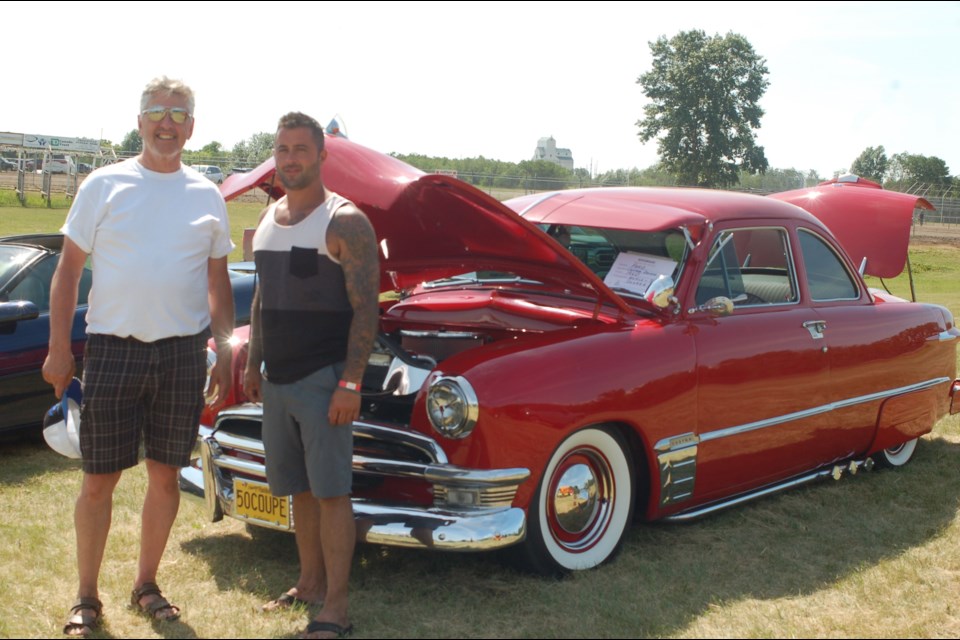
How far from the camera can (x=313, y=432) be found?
3385mm

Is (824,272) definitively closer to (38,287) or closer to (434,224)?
(434,224)

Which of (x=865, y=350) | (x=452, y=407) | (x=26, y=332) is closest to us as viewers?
(x=452, y=407)

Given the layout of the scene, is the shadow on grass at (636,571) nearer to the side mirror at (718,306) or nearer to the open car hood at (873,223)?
the side mirror at (718,306)

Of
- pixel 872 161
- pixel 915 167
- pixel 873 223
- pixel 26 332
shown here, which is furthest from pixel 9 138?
pixel 915 167

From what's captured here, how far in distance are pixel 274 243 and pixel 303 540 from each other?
1.09 metres

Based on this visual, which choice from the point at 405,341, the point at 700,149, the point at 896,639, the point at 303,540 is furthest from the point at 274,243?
the point at 700,149

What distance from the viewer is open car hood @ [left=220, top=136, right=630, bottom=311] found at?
13.4 feet

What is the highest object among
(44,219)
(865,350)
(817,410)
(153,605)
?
(865,350)

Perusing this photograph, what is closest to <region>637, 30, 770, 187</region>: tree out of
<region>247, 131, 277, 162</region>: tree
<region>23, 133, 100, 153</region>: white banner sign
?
<region>247, 131, 277, 162</region>: tree

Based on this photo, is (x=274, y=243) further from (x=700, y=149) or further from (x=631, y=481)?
(x=700, y=149)

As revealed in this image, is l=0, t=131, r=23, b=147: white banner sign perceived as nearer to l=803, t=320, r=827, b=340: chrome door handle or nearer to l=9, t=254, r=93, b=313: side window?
l=9, t=254, r=93, b=313: side window

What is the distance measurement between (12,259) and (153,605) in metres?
3.41

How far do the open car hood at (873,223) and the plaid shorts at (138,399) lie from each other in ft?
15.3

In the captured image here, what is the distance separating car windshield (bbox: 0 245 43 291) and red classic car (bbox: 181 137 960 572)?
94.8 inches
